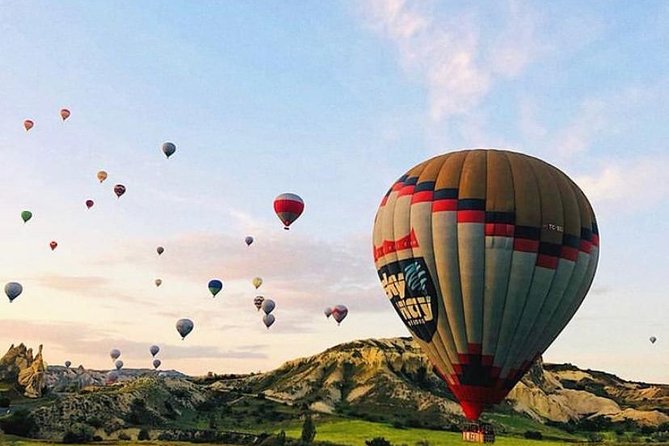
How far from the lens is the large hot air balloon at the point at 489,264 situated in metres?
47.5

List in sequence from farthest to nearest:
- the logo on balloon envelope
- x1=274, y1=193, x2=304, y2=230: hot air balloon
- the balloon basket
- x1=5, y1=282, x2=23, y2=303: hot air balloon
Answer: x1=5, y1=282, x2=23, y2=303: hot air balloon
x1=274, y1=193, x2=304, y2=230: hot air balloon
the logo on balloon envelope
the balloon basket

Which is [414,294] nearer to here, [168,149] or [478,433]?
[478,433]

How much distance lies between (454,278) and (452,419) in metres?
85.7

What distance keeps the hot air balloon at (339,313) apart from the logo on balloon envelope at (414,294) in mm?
53627

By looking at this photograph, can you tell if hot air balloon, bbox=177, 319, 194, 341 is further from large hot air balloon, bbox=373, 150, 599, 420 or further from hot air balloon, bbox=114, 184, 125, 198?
large hot air balloon, bbox=373, 150, 599, 420

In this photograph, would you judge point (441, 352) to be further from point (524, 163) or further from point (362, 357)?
point (362, 357)

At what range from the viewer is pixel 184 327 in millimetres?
102312

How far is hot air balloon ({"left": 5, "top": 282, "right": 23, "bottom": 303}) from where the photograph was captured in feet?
331

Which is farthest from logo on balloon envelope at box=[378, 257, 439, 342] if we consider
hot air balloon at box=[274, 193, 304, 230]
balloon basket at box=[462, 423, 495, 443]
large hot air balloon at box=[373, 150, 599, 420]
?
hot air balloon at box=[274, 193, 304, 230]

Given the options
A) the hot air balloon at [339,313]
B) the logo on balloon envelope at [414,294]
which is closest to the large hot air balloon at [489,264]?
the logo on balloon envelope at [414,294]

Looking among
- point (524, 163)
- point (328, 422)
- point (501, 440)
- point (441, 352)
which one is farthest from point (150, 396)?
point (524, 163)

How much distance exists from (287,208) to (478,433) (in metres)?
33.7

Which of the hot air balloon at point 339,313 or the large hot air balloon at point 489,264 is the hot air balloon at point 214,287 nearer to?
the hot air balloon at point 339,313

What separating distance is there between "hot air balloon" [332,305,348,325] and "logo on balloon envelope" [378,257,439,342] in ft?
176
